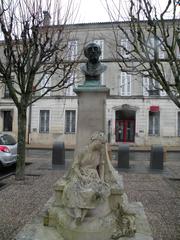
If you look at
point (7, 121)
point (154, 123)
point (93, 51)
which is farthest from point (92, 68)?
point (7, 121)

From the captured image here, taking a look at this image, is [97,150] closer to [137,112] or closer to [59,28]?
[59,28]

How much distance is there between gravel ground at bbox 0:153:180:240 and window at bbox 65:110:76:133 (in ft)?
45.1

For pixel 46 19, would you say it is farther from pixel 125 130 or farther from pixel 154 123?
pixel 154 123

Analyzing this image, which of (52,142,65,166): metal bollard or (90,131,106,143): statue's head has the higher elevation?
(90,131,106,143): statue's head

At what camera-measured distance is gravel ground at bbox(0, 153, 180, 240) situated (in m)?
4.32

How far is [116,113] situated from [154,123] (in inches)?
132

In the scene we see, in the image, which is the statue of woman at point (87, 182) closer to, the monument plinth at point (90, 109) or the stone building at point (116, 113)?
the monument plinth at point (90, 109)

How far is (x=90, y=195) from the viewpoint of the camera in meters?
3.20

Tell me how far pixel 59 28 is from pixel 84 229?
6724 millimetres

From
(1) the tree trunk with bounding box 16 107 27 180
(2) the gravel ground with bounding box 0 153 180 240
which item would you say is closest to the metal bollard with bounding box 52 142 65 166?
(2) the gravel ground with bounding box 0 153 180 240

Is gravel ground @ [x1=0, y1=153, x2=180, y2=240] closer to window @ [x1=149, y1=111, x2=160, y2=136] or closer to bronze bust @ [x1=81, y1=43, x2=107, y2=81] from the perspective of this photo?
bronze bust @ [x1=81, y1=43, x2=107, y2=81]

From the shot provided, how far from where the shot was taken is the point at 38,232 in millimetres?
3518

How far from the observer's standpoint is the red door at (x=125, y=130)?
23250mm

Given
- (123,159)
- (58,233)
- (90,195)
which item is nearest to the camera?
(90,195)
